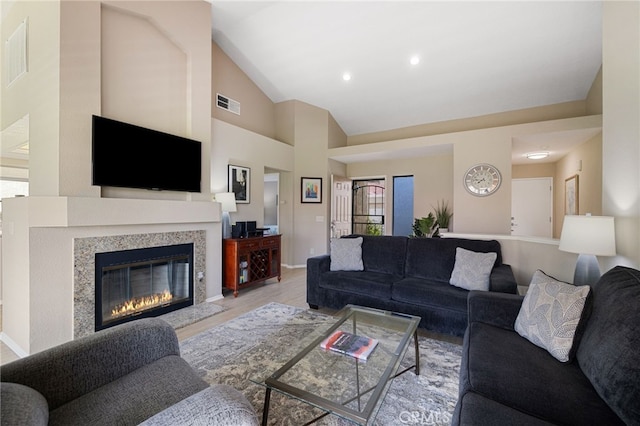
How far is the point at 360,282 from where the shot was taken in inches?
120

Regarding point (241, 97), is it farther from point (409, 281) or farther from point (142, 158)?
point (409, 281)

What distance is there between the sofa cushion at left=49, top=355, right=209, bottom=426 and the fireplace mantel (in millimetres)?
1732

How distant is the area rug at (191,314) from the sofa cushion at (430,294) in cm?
209

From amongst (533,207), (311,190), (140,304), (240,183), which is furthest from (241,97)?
(533,207)

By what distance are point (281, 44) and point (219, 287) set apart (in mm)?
3798

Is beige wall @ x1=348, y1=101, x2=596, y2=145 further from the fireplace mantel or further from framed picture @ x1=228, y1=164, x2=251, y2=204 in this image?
the fireplace mantel

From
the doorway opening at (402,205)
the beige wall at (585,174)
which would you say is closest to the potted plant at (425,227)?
the doorway opening at (402,205)

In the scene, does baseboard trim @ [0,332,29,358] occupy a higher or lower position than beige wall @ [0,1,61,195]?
lower

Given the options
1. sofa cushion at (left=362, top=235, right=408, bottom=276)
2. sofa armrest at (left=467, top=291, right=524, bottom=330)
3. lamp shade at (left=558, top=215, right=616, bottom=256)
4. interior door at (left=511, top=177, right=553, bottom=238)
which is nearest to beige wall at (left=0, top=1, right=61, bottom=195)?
sofa cushion at (left=362, top=235, right=408, bottom=276)

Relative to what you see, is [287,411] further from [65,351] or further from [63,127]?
[63,127]

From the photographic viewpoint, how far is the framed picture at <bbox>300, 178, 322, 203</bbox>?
A: 5855 mm

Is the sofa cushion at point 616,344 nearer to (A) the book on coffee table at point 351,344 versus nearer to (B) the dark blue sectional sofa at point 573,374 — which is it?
(B) the dark blue sectional sofa at point 573,374

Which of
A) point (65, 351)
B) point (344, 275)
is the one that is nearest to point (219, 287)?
point (344, 275)

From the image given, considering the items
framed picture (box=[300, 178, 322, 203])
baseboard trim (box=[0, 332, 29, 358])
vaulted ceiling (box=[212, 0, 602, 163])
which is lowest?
baseboard trim (box=[0, 332, 29, 358])
